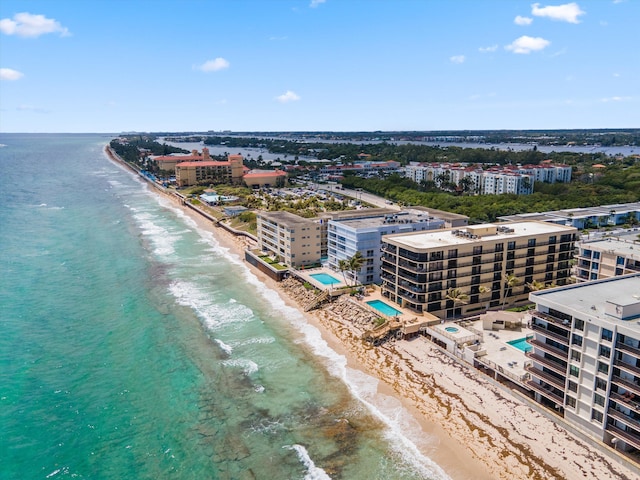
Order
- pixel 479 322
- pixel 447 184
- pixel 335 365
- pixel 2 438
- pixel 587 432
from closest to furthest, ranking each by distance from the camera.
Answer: pixel 587 432, pixel 2 438, pixel 335 365, pixel 479 322, pixel 447 184

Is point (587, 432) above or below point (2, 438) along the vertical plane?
above

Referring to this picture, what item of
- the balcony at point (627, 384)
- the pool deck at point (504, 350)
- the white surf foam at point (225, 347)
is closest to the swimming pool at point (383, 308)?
the pool deck at point (504, 350)

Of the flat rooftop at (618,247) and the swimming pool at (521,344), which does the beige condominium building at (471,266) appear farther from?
the swimming pool at (521,344)

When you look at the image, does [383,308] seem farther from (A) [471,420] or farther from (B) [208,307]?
(B) [208,307]

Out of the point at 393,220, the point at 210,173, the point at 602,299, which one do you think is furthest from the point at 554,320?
the point at 210,173

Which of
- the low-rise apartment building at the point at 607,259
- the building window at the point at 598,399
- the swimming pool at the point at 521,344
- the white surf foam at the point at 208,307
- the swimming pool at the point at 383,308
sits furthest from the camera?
the white surf foam at the point at 208,307

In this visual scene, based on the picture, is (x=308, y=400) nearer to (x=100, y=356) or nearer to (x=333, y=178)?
(x=100, y=356)

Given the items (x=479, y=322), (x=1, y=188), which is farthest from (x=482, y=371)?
(x=1, y=188)
